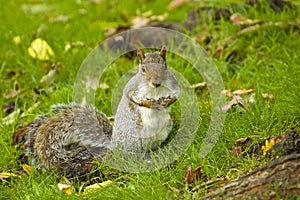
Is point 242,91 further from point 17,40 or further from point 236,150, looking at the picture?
point 17,40

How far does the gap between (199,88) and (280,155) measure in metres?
0.99

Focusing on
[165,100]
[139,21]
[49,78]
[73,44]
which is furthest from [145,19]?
[165,100]

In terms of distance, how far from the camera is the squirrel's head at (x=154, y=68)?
2102 mm

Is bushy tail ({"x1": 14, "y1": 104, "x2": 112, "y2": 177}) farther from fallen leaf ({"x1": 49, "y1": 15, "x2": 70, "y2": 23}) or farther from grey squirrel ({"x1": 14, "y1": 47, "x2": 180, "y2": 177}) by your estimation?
fallen leaf ({"x1": 49, "y1": 15, "x2": 70, "y2": 23})

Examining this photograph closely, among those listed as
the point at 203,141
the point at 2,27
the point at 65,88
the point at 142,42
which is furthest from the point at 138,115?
the point at 2,27

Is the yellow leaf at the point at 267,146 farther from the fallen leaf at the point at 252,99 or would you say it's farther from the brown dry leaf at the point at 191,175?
the fallen leaf at the point at 252,99

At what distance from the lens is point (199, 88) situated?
9.36 feet

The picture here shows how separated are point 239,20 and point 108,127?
1167 millimetres

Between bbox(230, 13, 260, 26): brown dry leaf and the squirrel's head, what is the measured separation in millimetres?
1152

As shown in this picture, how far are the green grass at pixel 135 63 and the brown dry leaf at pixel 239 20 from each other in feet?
0.15

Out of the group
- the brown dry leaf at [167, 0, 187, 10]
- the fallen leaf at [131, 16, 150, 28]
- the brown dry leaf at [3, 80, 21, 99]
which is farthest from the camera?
the brown dry leaf at [167, 0, 187, 10]

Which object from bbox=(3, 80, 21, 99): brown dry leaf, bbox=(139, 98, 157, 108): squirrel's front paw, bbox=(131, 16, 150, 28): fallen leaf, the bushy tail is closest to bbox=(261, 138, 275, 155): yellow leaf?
bbox=(139, 98, 157, 108): squirrel's front paw

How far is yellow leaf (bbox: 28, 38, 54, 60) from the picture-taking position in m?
3.32

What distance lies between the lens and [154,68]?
2111 millimetres
